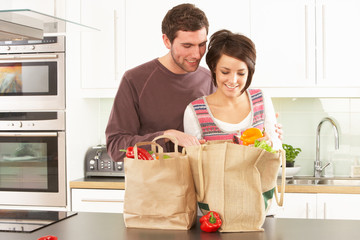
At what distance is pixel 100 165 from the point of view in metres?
3.52

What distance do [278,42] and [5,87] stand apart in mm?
1882

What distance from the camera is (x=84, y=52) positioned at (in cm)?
352

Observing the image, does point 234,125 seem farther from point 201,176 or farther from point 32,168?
point 32,168

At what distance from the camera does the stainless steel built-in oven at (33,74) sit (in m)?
3.38

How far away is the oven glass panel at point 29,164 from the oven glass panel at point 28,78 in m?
0.32

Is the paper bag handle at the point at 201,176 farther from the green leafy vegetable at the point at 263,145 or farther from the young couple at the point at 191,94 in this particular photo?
the young couple at the point at 191,94

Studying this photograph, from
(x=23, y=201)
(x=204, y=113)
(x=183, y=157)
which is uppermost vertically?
(x=204, y=113)

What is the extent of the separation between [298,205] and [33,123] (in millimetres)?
1821

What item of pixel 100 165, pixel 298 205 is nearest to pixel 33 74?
pixel 100 165

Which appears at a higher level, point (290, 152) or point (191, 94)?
point (191, 94)

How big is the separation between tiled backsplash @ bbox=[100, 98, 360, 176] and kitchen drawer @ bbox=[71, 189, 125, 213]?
1337mm

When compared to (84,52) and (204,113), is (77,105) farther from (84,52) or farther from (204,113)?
(204,113)

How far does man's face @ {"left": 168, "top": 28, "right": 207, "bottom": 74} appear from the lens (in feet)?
6.57

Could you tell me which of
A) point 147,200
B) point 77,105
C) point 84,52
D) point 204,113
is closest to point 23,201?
point 77,105
